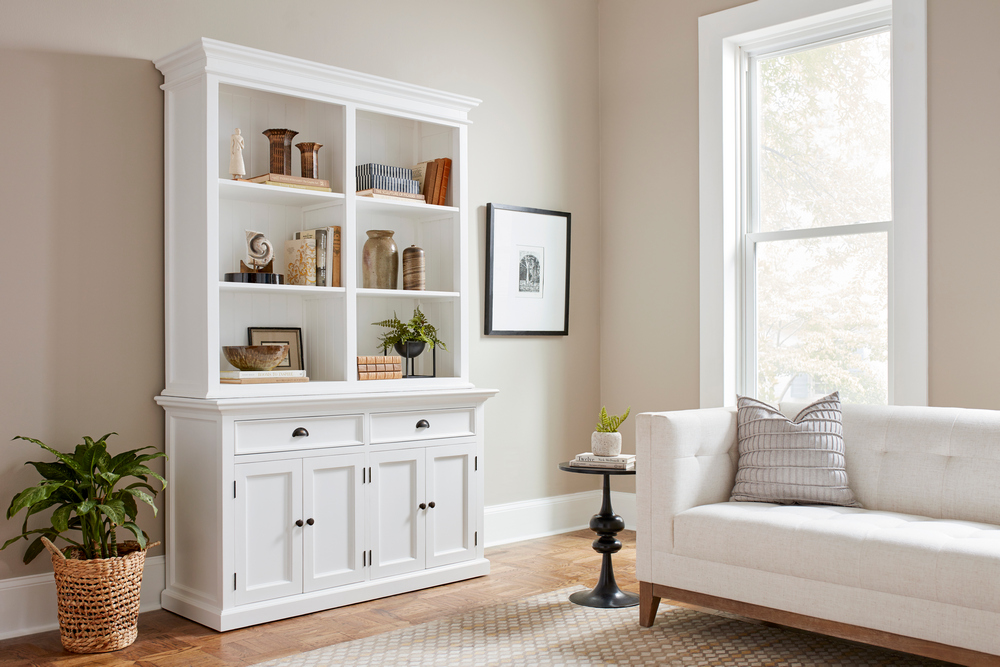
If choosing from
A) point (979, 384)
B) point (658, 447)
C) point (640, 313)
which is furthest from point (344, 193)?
point (979, 384)

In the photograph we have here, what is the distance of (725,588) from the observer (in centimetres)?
289

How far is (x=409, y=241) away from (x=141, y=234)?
1225 mm

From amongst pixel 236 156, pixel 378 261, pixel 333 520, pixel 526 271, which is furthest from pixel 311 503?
pixel 526 271

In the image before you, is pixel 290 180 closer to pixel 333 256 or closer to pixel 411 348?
pixel 333 256

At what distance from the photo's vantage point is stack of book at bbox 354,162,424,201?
12.1 ft

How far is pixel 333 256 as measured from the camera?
3564 mm

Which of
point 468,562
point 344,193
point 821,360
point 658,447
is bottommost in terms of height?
point 468,562

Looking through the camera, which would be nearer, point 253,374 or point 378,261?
point 253,374

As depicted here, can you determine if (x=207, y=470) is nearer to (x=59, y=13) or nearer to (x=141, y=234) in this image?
(x=141, y=234)

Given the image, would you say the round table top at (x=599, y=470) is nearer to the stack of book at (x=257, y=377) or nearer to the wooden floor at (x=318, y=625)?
the wooden floor at (x=318, y=625)

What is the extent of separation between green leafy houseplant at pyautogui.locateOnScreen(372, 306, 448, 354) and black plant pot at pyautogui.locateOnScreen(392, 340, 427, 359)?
0.01 metres

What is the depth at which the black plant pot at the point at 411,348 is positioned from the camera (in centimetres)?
383

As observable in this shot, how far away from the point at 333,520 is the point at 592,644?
111cm

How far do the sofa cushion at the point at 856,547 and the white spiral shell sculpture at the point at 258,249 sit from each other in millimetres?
1846
